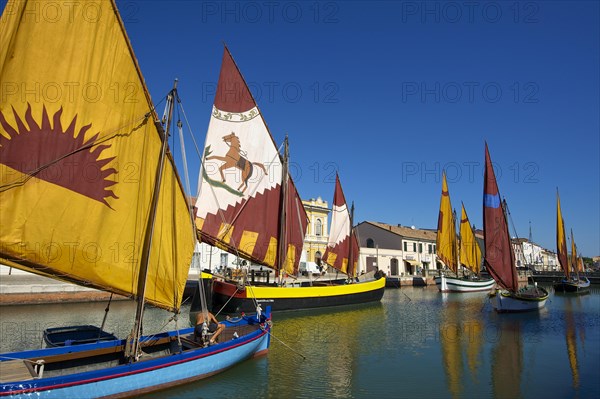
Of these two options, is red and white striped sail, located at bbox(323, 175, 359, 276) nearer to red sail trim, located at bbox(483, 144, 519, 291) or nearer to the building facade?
red sail trim, located at bbox(483, 144, 519, 291)

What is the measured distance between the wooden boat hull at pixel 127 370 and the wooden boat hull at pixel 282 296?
8.04 meters

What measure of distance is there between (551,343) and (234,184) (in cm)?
1772

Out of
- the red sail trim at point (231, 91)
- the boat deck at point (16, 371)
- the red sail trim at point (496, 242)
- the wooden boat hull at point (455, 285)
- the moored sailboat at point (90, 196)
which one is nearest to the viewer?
the boat deck at point (16, 371)

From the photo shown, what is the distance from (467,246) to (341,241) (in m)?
24.1

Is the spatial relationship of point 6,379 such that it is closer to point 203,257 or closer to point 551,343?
point 551,343

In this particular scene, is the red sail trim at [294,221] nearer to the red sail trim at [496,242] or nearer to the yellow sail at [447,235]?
the red sail trim at [496,242]

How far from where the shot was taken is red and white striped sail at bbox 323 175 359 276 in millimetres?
34500

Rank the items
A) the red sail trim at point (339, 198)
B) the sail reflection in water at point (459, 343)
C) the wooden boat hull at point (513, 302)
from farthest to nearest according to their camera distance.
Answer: the red sail trim at point (339, 198) → the wooden boat hull at point (513, 302) → the sail reflection in water at point (459, 343)

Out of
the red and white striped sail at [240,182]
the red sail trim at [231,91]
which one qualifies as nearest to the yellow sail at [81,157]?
the red and white striped sail at [240,182]

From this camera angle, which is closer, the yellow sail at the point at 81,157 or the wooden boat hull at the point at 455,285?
the yellow sail at the point at 81,157

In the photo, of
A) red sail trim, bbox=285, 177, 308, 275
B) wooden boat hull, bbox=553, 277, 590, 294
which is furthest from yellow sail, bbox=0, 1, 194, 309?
wooden boat hull, bbox=553, 277, 590, 294

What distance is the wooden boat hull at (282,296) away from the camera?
24.6 meters

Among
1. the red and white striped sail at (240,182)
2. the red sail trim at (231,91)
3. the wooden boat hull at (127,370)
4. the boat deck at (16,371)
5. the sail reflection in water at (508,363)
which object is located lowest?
the sail reflection in water at (508,363)

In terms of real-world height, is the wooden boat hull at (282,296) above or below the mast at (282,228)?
below
